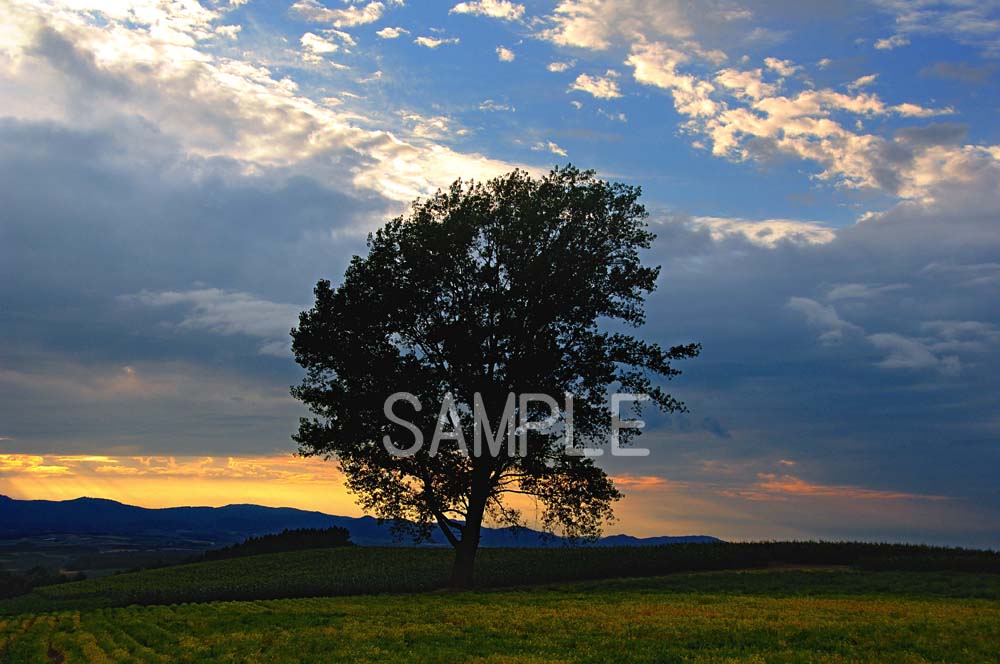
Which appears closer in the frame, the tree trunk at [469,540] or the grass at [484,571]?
the tree trunk at [469,540]

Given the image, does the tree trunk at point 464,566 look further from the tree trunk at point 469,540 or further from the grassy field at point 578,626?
the grassy field at point 578,626

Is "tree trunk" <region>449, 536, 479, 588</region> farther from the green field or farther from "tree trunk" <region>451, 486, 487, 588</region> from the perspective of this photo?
the green field

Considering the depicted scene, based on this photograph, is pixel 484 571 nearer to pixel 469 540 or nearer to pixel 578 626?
pixel 469 540

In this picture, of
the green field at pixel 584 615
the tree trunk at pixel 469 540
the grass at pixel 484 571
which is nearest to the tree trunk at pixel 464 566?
the tree trunk at pixel 469 540

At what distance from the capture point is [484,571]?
5153cm

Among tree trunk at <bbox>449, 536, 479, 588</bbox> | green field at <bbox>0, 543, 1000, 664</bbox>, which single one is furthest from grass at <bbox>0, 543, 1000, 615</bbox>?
tree trunk at <bbox>449, 536, 479, 588</bbox>

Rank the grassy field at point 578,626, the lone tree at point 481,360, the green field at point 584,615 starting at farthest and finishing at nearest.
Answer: the lone tree at point 481,360
the green field at point 584,615
the grassy field at point 578,626

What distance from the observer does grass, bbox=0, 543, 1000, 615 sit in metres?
46.8

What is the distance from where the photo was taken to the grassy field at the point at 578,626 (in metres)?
22.6

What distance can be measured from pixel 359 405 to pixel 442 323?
5.81 meters

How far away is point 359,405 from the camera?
41000 millimetres

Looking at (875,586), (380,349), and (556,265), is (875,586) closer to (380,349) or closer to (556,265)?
(556,265)

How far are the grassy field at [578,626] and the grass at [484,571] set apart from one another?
18.8 feet

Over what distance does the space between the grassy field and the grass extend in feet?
18.8
